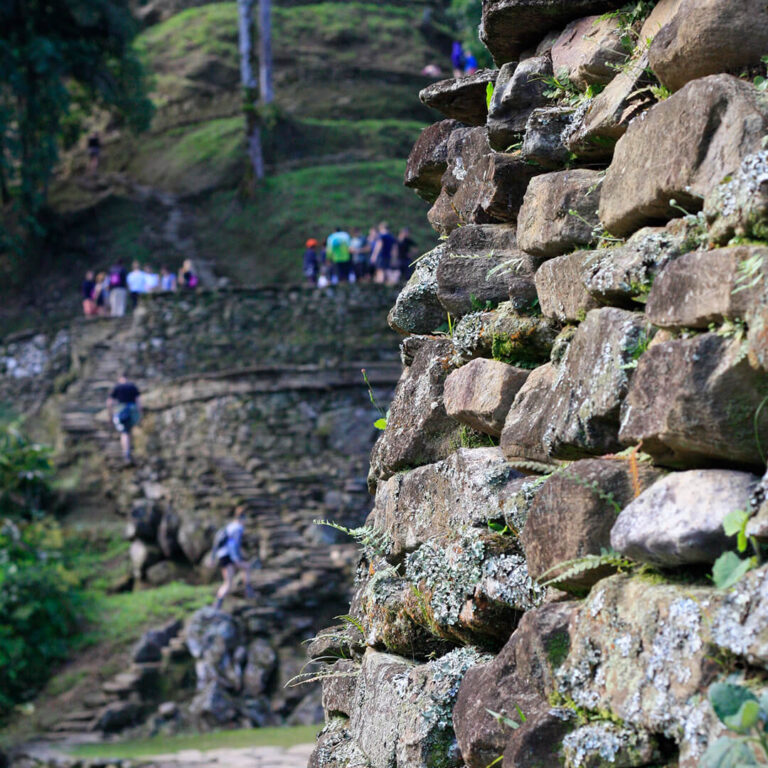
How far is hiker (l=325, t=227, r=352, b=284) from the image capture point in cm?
2333

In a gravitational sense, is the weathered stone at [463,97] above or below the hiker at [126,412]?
above

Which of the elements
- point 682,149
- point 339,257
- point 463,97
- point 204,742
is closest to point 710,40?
point 682,149

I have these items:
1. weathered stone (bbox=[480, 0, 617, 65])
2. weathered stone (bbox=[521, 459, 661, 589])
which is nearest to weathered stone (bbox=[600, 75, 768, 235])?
weathered stone (bbox=[521, 459, 661, 589])

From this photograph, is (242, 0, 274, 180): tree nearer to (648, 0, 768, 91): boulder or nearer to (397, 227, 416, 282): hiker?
(397, 227, 416, 282): hiker

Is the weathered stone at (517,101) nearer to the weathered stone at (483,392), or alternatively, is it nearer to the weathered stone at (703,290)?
the weathered stone at (483,392)

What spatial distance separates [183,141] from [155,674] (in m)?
25.9

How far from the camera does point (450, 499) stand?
10.1 feet

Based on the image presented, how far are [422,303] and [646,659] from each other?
1.90m

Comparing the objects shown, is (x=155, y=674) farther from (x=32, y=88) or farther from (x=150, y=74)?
(x=150, y=74)

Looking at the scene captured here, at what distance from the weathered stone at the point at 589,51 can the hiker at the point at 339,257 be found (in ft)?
67.0

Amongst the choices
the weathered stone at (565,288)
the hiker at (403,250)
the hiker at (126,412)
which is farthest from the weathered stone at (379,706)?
the hiker at (403,250)

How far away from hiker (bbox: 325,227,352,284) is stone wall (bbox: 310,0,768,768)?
779 inches

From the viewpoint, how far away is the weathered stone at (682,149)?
206 cm

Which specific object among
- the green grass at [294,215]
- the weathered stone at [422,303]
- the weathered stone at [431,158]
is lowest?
the weathered stone at [422,303]
